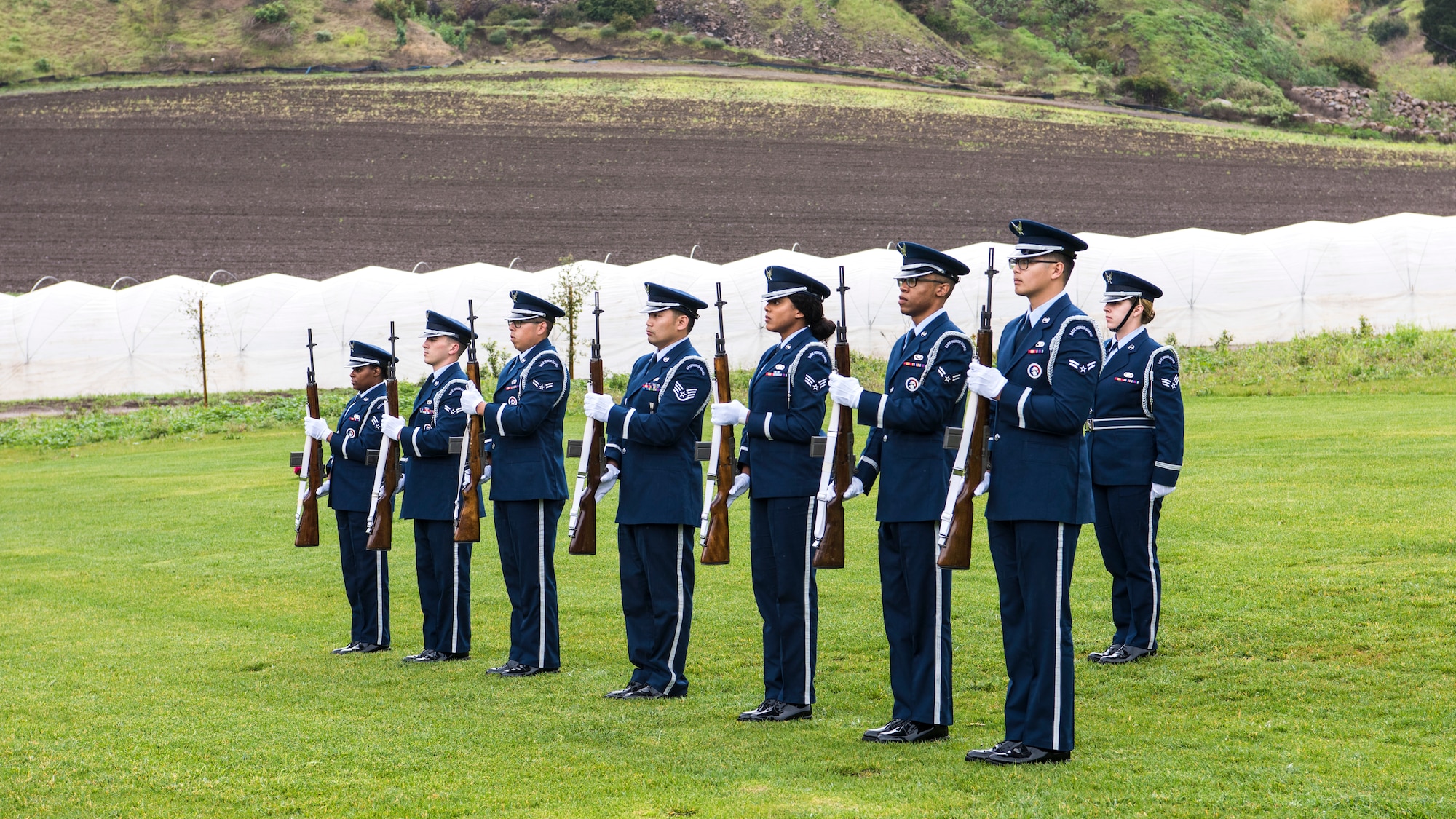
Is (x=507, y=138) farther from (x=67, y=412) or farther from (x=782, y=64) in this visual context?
(x=67, y=412)

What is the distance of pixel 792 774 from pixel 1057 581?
4.52 feet

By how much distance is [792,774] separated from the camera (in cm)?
593

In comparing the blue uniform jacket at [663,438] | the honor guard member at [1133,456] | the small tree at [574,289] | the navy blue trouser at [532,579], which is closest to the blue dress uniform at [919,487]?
the blue uniform jacket at [663,438]

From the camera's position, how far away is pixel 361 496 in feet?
31.3

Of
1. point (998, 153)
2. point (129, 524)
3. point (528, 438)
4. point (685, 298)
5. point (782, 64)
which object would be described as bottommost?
point (129, 524)

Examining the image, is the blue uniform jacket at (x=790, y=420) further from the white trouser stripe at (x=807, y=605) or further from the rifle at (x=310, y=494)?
the rifle at (x=310, y=494)

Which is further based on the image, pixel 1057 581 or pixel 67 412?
pixel 67 412

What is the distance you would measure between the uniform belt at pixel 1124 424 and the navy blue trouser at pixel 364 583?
464 cm

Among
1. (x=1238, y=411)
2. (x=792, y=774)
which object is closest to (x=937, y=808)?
(x=792, y=774)

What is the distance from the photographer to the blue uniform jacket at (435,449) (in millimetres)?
8906

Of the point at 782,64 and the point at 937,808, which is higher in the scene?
the point at 782,64

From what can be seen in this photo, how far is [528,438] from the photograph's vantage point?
8461mm

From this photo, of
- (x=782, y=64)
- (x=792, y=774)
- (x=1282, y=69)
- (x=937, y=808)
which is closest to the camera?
(x=937, y=808)

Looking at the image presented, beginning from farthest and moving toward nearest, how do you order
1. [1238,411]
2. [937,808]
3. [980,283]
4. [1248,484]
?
[980,283] → [1238,411] → [1248,484] → [937,808]
